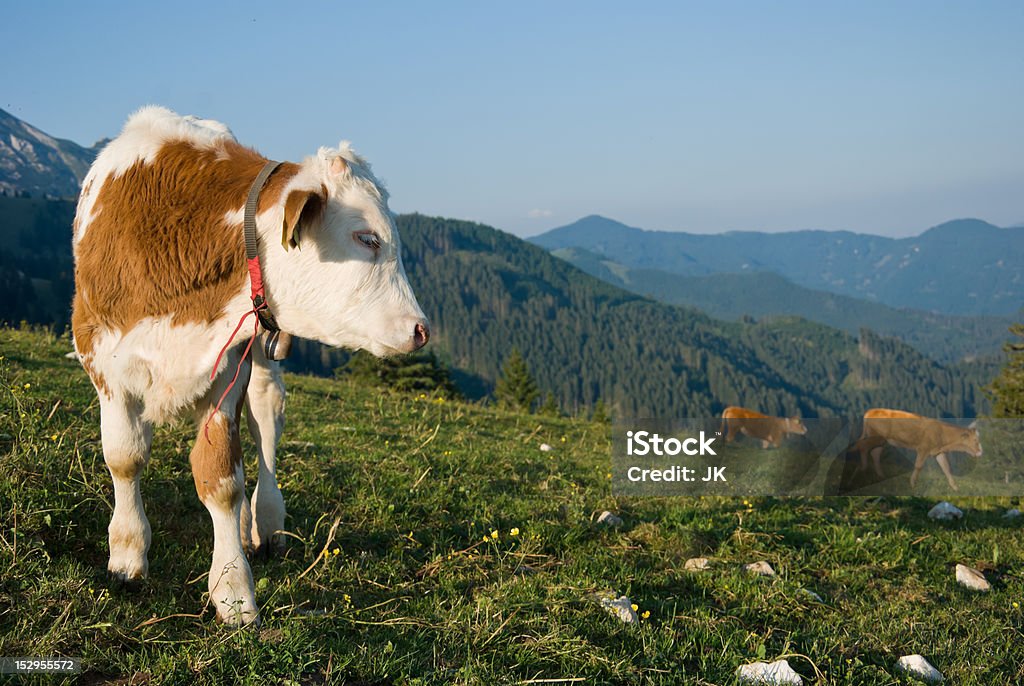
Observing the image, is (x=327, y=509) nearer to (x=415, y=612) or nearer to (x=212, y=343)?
(x=415, y=612)

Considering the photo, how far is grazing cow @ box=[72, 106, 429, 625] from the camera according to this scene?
164 inches

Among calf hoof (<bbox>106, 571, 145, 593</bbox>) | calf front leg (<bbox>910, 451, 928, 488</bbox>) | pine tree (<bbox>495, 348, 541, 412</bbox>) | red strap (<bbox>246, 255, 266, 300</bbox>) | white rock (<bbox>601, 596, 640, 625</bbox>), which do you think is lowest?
pine tree (<bbox>495, 348, 541, 412</bbox>)

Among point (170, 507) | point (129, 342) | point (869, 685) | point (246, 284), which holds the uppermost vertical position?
point (246, 284)

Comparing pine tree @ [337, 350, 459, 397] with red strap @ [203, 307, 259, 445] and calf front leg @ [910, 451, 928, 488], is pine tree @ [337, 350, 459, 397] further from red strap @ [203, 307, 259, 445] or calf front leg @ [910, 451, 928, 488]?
red strap @ [203, 307, 259, 445]

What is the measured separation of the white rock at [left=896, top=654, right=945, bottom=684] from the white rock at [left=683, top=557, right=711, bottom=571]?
1547 millimetres

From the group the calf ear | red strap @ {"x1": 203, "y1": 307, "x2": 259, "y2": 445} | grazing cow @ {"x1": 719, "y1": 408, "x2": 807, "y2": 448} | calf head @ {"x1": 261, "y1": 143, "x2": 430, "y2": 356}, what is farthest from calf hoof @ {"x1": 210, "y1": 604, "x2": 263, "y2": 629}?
grazing cow @ {"x1": 719, "y1": 408, "x2": 807, "y2": 448}

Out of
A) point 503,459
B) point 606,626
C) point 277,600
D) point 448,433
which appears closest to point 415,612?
point 277,600

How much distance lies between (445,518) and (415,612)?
5.55 ft

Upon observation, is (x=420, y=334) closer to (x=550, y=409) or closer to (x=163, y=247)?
(x=163, y=247)

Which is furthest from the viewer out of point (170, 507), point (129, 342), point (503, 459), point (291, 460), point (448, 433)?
point (448, 433)

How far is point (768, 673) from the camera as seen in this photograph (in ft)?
14.0

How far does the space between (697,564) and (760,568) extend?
50 centimetres

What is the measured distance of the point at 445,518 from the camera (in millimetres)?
6352

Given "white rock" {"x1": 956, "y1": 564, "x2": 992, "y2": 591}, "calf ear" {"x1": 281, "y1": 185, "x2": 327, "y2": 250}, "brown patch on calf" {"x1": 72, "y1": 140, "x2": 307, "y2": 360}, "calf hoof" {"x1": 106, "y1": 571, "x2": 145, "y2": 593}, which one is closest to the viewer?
"calf ear" {"x1": 281, "y1": 185, "x2": 327, "y2": 250}
